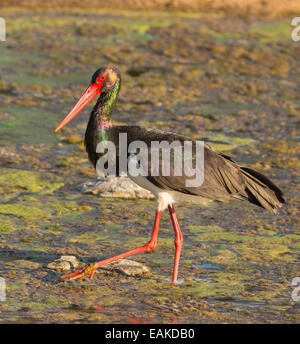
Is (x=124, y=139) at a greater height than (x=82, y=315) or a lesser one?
greater

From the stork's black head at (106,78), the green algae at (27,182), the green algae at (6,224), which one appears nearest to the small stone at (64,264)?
the green algae at (6,224)

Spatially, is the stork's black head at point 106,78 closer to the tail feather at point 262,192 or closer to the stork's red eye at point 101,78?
the stork's red eye at point 101,78

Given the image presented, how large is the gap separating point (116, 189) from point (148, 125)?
80.6 inches

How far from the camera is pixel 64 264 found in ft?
18.1

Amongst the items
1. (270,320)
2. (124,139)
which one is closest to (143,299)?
(270,320)

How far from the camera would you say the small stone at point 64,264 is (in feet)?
18.1

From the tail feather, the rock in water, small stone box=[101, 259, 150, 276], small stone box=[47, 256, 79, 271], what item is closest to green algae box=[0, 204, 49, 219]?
the rock in water

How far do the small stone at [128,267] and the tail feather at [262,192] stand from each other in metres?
0.94

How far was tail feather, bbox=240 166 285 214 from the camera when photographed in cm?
569

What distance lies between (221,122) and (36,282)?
4.63 metres

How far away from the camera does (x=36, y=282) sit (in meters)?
5.30

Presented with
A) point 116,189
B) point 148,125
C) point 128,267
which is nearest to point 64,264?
point 128,267

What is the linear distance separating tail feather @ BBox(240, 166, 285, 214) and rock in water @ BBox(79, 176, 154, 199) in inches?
58.6

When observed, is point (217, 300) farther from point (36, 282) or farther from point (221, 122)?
point (221, 122)
